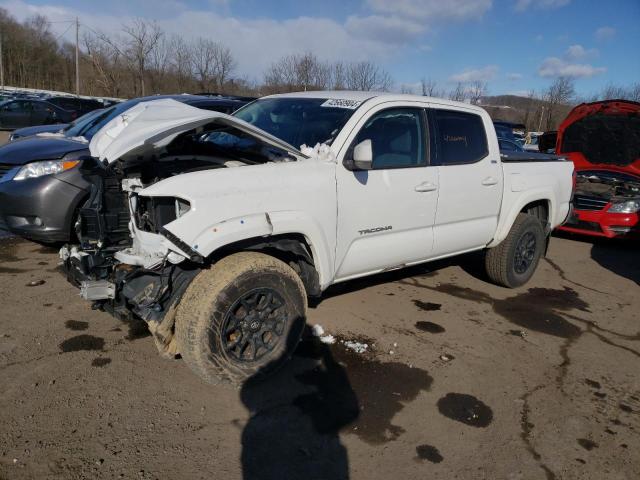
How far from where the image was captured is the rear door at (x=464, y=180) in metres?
4.37

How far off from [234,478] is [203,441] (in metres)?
0.35

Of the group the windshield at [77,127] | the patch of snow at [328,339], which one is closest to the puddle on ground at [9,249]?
the windshield at [77,127]

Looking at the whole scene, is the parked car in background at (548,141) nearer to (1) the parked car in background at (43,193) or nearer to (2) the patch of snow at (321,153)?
(2) the patch of snow at (321,153)

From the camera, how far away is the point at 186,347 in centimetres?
306

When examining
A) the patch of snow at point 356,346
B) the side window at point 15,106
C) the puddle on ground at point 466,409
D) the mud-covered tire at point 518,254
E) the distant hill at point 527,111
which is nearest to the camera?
the puddle on ground at point 466,409

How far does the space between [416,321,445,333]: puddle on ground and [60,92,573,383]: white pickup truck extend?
1.96 ft

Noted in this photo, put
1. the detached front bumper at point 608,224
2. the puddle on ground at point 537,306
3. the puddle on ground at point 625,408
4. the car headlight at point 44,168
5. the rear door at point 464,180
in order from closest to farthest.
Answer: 1. the puddle on ground at point 625,408
2. the rear door at point 464,180
3. the puddle on ground at point 537,306
4. the car headlight at point 44,168
5. the detached front bumper at point 608,224

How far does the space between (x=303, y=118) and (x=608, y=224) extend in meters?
6.16

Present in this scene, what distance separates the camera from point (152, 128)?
3020 mm

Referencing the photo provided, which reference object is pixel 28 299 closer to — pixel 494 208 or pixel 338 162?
pixel 338 162

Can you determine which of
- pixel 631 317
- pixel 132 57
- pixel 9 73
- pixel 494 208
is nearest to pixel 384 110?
pixel 494 208

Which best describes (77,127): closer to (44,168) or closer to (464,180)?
(44,168)

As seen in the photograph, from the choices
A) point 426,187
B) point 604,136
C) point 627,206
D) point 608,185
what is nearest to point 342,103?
point 426,187

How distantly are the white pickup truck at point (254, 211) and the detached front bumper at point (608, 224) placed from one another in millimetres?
4634
